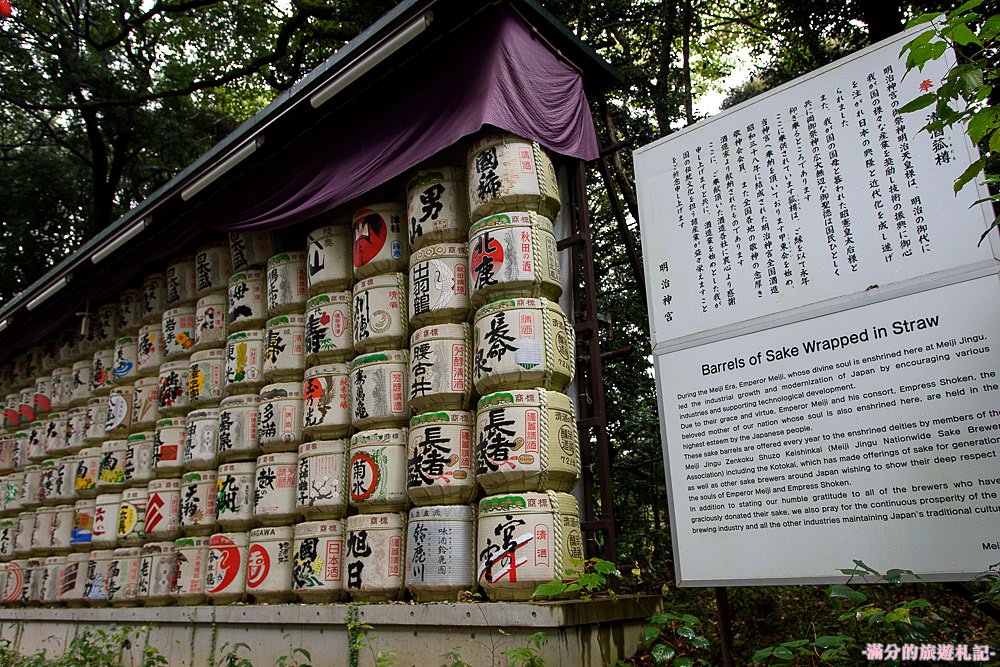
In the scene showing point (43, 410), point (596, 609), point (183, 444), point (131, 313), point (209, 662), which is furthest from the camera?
point (43, 410)

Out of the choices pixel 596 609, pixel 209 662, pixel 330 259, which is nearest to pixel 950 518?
pixel 596 609

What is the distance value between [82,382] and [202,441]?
11.6 feet

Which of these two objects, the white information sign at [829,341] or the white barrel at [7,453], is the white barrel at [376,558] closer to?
the white information sign at [829,341]

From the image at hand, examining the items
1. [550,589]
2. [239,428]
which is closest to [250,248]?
[239,428]

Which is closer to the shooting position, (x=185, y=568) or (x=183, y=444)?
(x=185, y=568)

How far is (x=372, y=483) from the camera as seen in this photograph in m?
5.87

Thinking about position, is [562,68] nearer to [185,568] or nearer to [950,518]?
[950,518]

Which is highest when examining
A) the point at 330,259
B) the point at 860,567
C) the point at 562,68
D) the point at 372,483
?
the point at 562,68

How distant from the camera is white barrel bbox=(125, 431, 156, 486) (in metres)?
8.27

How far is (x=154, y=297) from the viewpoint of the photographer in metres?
9.06

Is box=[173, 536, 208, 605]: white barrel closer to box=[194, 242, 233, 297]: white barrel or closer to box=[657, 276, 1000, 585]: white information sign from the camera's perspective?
box=[194, 242, 233, 297]: white barrel

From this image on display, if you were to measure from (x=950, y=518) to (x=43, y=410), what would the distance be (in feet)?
36.0

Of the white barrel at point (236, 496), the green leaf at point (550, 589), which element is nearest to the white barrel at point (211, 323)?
the white barrel at point (236, 496)

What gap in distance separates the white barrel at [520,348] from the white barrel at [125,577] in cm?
460
